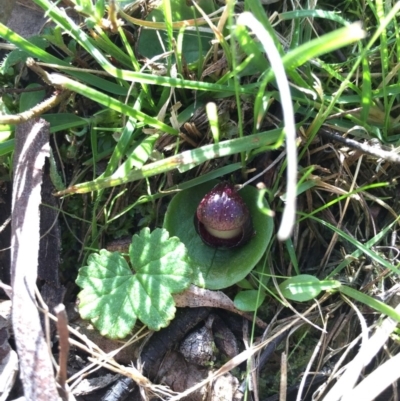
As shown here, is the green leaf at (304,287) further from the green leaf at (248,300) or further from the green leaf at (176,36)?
the green leaf at (176,36)

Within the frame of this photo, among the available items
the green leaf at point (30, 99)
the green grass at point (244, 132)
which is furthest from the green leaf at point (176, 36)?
the green leaf at point (30, 99)

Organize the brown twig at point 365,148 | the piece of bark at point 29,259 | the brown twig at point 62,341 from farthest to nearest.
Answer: the brown twig at point 365,148
the piece of bark at point 29,259
the brown twig at point 62,341

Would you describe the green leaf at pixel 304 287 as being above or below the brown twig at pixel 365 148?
below

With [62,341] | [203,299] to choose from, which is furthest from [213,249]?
[62,341]

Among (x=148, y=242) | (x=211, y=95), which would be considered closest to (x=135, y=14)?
(x=211, y=95)

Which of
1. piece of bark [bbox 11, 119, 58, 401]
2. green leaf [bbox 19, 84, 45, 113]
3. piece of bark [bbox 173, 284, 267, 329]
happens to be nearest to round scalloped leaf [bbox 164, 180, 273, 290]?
piece of bark [bbox 173, 284, 267, 329]

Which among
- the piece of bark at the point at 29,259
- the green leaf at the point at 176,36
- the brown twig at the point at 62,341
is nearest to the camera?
the brown twig at the point at 62,341
